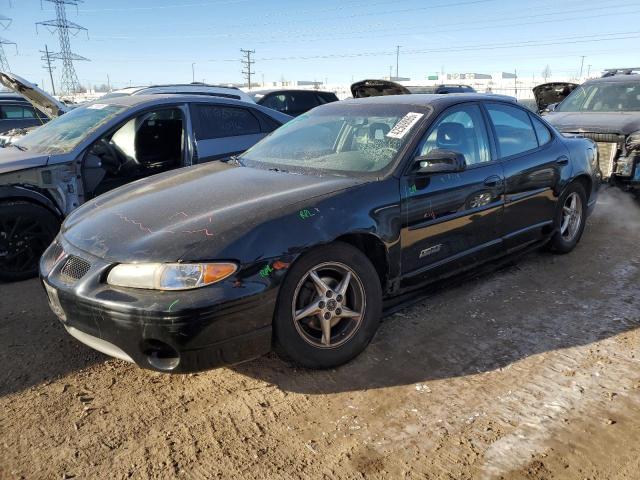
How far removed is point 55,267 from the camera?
2.89 m

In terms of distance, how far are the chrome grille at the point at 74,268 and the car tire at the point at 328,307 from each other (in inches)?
40.6

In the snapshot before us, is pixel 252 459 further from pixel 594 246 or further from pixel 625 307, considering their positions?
pixel 594 246

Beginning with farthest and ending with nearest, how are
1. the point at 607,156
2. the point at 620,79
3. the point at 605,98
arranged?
1. the point at 620,79
2. the point at 605,98
3. the point at 607,156

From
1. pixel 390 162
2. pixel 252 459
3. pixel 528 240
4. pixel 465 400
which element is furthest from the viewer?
pixel 528 240

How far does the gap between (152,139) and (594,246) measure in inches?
186

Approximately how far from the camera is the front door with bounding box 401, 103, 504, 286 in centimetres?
330

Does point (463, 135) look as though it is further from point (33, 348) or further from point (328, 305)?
Answer: point (33, 348)

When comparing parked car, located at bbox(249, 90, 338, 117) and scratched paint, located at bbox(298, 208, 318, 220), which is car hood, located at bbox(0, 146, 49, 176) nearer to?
scratched paint, located at bbox(298, 208, 318, 220)

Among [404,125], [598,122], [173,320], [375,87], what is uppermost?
[375,87]

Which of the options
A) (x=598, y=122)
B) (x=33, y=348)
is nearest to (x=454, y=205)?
(x=33, y=348)

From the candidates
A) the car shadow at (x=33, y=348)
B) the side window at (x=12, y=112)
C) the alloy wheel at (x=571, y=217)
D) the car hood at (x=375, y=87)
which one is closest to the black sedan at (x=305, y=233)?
the car shadow at (x=33, y=348)

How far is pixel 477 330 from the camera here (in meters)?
3.48

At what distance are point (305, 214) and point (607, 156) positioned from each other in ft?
17.1

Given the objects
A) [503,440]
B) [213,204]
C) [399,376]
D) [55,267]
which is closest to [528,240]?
[399,376]
